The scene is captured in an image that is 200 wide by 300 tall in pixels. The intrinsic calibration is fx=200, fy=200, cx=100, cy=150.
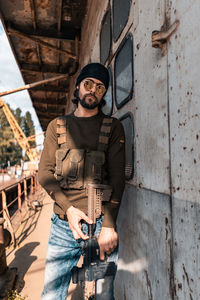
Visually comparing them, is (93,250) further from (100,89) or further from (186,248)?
(100,89)

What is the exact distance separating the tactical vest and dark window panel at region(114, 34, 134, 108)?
0.63m

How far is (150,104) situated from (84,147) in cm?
67

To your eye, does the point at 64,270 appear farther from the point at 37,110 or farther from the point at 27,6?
the point at 37,110

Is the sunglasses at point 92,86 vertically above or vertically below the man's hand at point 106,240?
above

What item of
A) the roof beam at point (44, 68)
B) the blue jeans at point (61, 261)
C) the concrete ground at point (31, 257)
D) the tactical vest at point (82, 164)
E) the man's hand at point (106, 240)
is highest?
the roof beam at point (44, 68)

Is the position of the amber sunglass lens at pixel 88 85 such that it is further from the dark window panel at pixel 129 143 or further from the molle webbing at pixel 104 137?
the dark window panel at pixel 129 143

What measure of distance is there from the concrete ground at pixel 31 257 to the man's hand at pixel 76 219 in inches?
81.8

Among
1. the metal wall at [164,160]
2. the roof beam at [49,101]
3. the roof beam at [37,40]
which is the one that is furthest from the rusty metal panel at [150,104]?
the roof beam at [49,101]

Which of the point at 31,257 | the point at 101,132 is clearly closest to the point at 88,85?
the point at 101,132

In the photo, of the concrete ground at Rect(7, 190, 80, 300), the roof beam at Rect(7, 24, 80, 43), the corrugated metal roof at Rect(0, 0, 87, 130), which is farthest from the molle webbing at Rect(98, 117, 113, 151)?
the roof beam at Rect(7, 24, 80, 43)

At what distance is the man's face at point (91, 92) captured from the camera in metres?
1.83

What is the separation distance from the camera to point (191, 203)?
1.09 m

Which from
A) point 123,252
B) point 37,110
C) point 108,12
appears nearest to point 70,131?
point 123,252

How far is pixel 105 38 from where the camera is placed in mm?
3143
